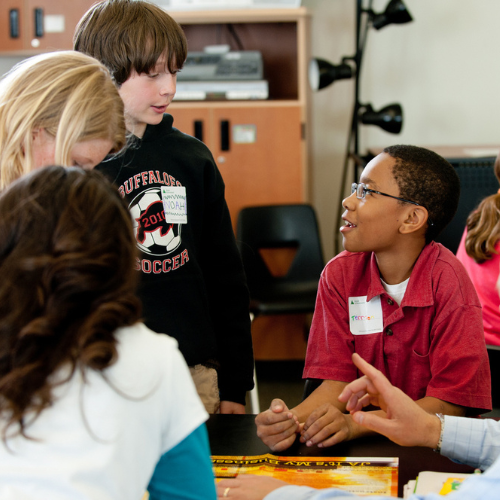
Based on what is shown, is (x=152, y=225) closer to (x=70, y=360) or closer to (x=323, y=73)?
(x=70, y=360)

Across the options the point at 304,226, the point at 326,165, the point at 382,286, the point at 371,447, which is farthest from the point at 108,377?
the point at 326,165

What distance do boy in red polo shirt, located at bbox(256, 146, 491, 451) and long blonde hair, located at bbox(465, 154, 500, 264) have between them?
638 millimetres

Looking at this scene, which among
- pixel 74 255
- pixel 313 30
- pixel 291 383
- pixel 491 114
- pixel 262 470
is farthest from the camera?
pixel 313 30

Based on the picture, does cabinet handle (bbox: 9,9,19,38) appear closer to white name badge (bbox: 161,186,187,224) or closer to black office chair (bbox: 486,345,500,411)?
white name badge (bbox: 161,186,187,224)

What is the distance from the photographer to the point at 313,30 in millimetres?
3830

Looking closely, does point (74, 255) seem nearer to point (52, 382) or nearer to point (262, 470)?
point (52, 382)

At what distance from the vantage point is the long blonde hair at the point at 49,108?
0.97m

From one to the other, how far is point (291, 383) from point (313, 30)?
220 centimetres

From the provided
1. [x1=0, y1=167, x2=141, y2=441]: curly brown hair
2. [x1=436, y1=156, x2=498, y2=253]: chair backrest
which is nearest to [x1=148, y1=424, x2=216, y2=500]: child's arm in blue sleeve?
[x1=0, y1=167, x2=141, y2=441]: curly brown hair

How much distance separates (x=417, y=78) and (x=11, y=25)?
2.37 meters

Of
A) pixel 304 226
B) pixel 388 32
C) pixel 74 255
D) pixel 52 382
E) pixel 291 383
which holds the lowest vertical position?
pixel 291 383

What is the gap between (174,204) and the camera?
1.36m

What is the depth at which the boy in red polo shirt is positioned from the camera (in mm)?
1244

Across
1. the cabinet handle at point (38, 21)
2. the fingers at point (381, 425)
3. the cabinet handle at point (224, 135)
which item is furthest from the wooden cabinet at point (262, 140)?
the fingers at point (381, 425)
